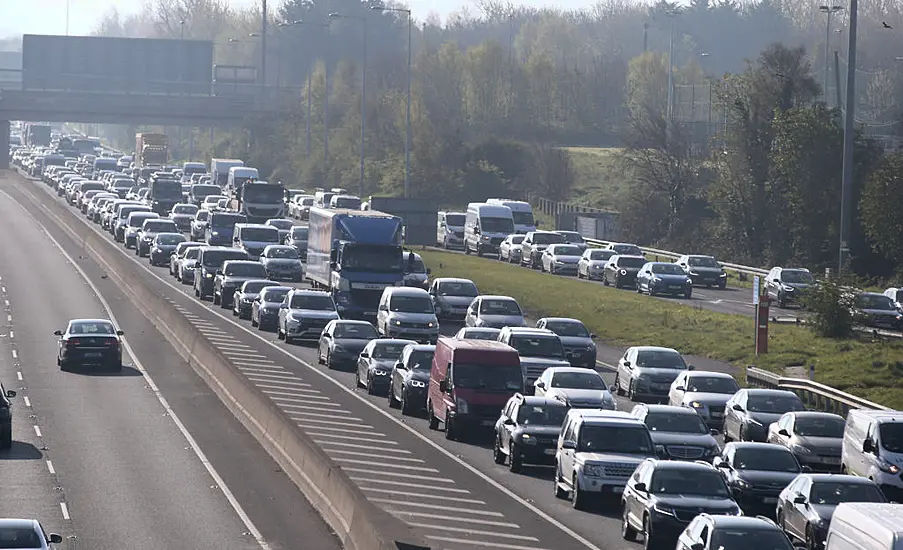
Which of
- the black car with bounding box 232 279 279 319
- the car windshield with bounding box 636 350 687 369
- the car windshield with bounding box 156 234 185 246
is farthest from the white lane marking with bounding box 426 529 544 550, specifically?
the car windshield with bounding box 156 234 185 246

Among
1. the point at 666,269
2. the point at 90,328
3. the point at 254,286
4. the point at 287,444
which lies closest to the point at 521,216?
the point at 666,269

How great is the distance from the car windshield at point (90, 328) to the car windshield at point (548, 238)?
3704 centimetres

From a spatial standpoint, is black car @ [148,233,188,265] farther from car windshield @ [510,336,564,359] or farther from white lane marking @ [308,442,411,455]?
white lane marking @ [308,442,411,455]

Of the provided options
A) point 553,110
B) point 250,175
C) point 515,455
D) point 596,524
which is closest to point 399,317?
point 515,455

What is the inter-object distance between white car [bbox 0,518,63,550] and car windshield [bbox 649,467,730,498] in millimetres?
9218

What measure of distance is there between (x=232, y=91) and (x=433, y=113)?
3347cm

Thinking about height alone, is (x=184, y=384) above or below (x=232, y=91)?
below

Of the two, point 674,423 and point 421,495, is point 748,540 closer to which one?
point 421,495

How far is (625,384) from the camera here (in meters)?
43.5

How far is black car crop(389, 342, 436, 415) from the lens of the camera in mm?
39781

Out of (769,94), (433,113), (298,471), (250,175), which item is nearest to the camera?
(298,471)

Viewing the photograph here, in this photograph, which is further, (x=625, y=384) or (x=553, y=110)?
(x=553, y=110)

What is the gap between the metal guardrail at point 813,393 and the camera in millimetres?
40344

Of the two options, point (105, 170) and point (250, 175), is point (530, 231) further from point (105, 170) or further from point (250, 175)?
point (105, 170)
